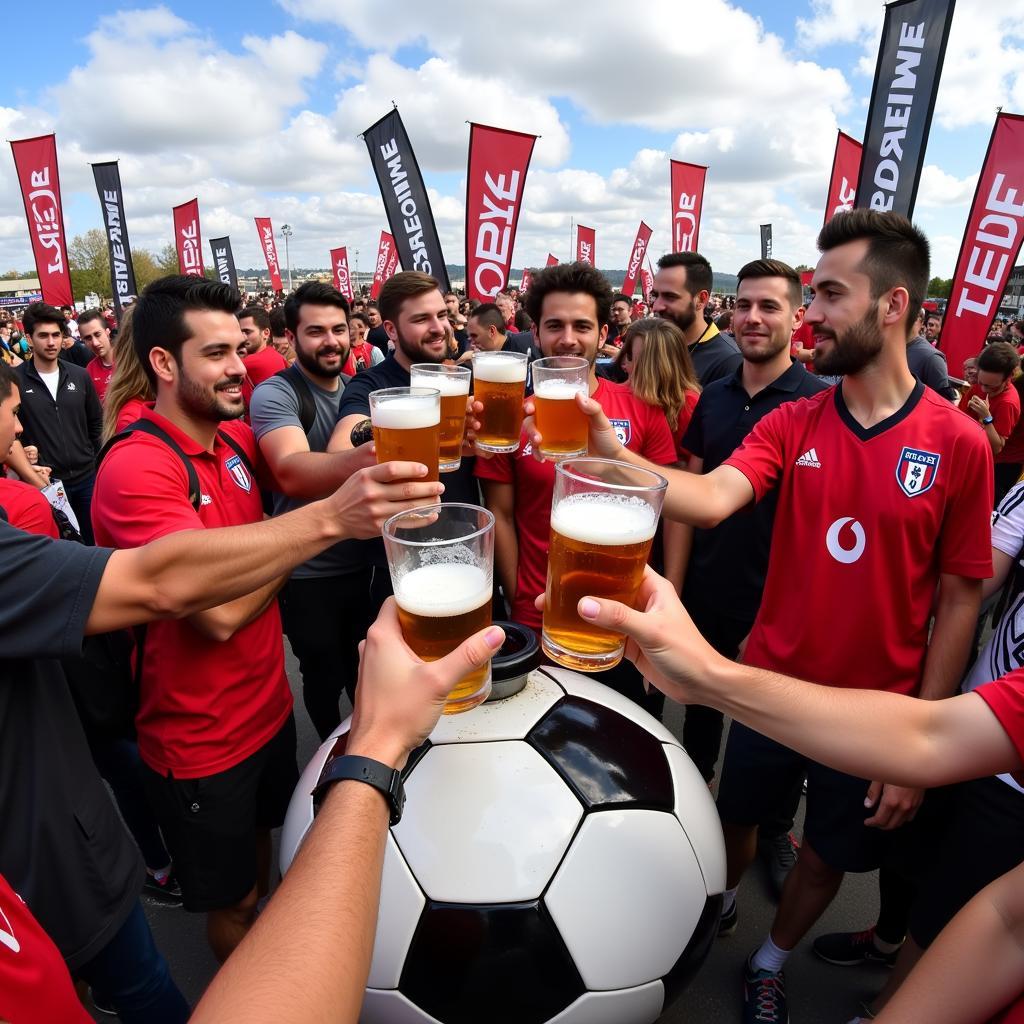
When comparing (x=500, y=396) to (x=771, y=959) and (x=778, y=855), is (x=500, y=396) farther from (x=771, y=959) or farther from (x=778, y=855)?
(x=778, y=855)

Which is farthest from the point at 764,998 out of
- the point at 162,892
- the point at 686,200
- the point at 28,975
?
the point at 686,200

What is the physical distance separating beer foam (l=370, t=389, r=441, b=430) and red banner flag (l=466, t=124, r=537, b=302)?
6.73 meters

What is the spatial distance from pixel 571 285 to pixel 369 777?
2406 mm

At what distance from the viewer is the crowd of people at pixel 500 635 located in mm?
1241

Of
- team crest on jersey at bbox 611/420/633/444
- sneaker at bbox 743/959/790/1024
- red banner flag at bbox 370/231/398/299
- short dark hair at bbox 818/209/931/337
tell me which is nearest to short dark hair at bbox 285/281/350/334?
team crest on jersey at bbox 611/420/633/444

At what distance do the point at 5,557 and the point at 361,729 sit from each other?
0.87m

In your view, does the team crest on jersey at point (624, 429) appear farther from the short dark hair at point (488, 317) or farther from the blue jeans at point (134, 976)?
the short dark hair at point (488, 317)

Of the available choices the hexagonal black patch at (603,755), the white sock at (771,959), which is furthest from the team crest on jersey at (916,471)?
the white sock at (771,959)

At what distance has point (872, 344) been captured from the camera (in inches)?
90.1

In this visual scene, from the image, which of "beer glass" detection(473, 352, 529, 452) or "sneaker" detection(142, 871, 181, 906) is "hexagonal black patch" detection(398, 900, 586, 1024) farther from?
"sneaker" detection(142, 871, 181, 906)

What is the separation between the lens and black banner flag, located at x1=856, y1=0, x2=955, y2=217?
227 inches

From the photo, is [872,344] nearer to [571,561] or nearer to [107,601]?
[571,561]

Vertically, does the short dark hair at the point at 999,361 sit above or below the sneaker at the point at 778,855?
above

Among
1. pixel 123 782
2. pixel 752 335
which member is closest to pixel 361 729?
pixel 123 782
